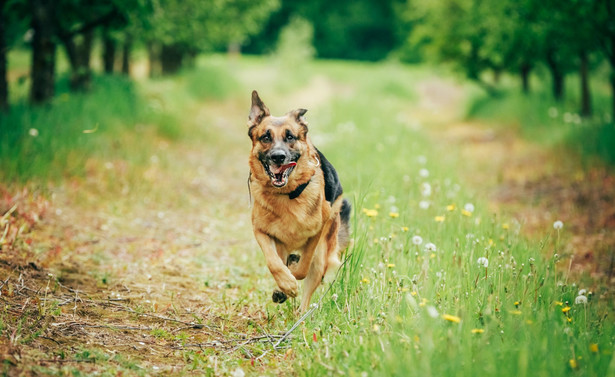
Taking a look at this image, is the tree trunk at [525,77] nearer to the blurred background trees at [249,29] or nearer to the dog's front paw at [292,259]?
the blurred background trees at [249,29]

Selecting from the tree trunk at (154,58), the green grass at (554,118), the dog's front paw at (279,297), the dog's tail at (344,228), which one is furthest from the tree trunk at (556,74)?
the tree trunk at (154,58)

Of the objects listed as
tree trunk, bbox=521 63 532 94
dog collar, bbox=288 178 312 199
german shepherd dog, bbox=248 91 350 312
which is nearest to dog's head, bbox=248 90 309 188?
german shepherd dog, bbox=248 91 350 312

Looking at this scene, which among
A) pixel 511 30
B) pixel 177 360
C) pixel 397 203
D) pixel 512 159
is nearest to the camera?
pixel 177 360

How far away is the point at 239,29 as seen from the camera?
1994 centimetres

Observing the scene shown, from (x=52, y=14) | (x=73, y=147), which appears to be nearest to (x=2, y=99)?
(x=73, y=147)

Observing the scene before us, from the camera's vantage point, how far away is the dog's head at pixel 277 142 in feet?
12.3

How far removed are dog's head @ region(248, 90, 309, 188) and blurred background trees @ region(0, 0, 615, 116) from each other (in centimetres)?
469

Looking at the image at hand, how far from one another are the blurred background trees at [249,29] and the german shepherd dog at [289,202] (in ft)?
16.2

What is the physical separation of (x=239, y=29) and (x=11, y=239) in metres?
16.8

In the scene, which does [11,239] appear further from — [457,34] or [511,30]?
[457,34]

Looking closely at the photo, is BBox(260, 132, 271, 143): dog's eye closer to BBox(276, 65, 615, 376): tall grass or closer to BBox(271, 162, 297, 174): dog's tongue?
BBox(271, 162, 297, 174): dog's tongue

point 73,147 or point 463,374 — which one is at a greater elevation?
point 463,374

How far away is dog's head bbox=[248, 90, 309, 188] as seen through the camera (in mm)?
3754

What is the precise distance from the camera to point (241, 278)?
4.93m
